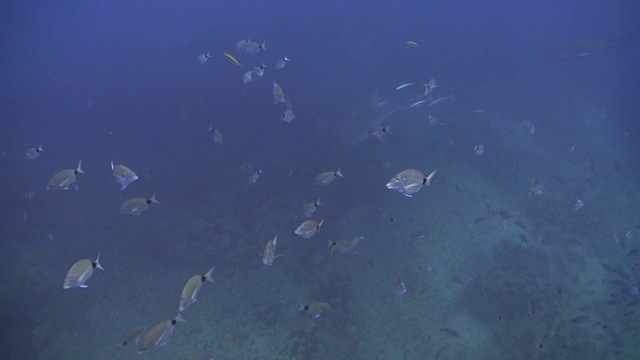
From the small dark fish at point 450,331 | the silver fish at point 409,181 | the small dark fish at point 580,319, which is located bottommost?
the small dark fish at point 580,319

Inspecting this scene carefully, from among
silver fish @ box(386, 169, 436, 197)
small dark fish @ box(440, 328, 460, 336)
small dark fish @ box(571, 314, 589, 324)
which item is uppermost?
silver fish @ box(386, 169, 436, 197)

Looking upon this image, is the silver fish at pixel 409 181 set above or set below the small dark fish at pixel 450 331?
above

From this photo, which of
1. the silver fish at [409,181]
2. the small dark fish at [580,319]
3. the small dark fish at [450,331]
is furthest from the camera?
the small dark fish at [580,319]

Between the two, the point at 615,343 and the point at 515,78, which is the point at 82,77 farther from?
the point at 615,343

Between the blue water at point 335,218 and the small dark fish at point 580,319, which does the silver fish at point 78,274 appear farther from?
the small dark fish at point 580,319

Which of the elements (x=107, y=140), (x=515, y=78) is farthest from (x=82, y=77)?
(x=515, y=78)

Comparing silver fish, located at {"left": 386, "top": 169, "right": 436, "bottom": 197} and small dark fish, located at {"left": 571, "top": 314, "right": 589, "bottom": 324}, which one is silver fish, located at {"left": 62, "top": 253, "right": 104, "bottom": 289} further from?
small dark fish, located at {"left": 571, "top": 314, "right": 589, "bottom": 324}

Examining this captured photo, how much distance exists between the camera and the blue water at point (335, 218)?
21.4ft

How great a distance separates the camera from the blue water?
6523 mm

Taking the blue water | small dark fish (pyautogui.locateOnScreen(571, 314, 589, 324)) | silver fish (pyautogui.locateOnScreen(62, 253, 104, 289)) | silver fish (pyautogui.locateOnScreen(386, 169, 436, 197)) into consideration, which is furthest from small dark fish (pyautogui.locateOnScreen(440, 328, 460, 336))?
silver fish (pyautogui.locateOnScreen(62, 253, 104, 289))

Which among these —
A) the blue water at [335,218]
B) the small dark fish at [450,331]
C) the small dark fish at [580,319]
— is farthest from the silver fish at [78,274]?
the small dark fish at [580,319]

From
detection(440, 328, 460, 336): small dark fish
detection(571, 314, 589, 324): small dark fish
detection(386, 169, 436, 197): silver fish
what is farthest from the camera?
detection(571, 314, 589, 324): small dark fish

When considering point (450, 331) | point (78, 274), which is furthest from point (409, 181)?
point (78, 274)

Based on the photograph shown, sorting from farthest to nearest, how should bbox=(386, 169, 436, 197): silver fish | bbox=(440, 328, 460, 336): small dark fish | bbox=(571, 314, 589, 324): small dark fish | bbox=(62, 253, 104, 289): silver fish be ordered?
bbox=(571, 314, 589, 324): small dark fish < bbox=(440, 328, 460, 336): small dark fish < bbox=(386, 169, 436, 197): silver fish < bbox=(62, 253, 104, 289): silver fish
